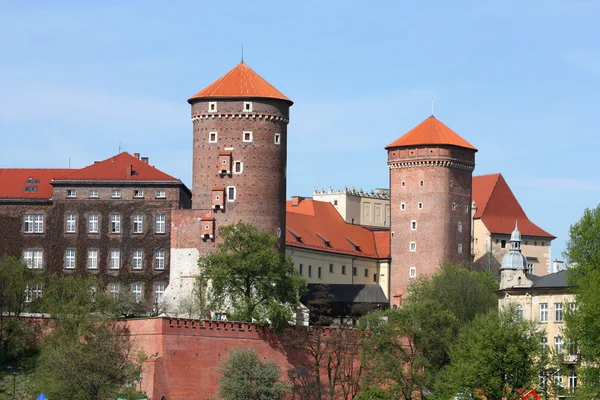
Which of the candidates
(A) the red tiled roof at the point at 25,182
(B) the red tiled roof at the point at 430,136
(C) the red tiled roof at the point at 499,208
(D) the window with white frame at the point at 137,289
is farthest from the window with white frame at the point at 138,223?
(C) the red tiled roof at the point at 499,208

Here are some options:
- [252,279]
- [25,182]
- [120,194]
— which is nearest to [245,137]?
[120,194]

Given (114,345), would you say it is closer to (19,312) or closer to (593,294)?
(19,312)

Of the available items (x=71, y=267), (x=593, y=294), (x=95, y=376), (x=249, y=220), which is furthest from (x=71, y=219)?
(x=593, y=294)

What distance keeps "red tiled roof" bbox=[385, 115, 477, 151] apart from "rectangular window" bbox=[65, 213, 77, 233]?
71.4ft

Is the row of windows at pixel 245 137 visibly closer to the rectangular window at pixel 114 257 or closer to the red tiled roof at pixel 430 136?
the rectangular window at pixel 114 257

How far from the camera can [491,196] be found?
110188 millimetres

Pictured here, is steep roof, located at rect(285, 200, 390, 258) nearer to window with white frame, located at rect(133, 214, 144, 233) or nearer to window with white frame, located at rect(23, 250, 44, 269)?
window with white frame, located at rect(133, 214, 144, 233)

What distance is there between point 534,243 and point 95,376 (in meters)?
43.5

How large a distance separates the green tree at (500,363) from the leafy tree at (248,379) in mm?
7644

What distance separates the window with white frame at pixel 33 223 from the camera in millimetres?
87938

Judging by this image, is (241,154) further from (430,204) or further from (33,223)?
(430,204)

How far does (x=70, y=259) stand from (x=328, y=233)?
21.5m

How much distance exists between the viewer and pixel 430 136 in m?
101

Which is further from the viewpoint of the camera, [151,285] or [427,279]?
[427,279]
